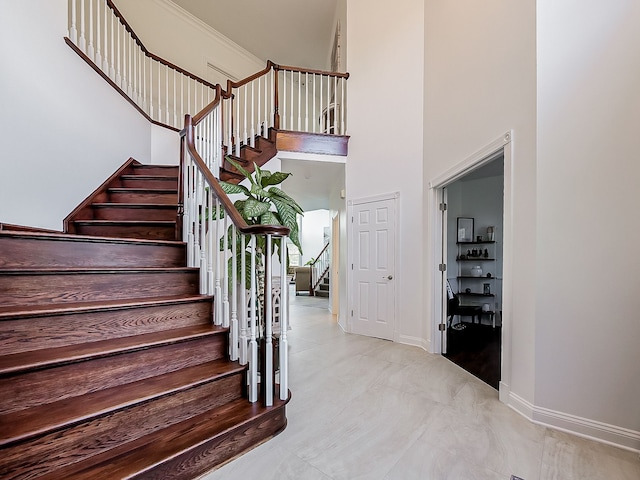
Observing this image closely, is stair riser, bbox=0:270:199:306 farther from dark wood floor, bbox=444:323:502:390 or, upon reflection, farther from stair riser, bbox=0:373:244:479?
dark wood floor, bbox=444:323:502:390

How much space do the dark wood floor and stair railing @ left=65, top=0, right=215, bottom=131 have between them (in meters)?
4.91

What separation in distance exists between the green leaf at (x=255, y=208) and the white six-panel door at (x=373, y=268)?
6.78 feet

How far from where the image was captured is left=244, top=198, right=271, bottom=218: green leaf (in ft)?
7.35

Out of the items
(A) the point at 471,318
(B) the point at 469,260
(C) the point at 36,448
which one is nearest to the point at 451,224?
(B) the point at 469,260

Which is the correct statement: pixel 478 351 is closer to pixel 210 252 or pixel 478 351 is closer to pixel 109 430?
pixel 210 252

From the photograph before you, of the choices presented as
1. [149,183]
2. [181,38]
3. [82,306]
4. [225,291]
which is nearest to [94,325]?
[82,306]

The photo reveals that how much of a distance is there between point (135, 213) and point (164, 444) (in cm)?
235

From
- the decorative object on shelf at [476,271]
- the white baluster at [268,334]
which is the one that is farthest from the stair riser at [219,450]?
the decorative object on shelf at [476,271]

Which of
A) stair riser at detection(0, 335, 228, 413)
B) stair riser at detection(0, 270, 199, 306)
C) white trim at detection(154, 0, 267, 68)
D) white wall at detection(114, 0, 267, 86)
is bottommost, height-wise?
stair riser at detection(0, 335, 228, 413)

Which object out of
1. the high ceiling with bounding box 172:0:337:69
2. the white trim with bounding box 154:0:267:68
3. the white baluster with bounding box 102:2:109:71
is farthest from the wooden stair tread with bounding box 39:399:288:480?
the white trim with bounding box 154:0:267:68

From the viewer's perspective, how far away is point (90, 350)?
4.64 ft

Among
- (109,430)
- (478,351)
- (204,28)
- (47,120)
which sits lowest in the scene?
(478,351)

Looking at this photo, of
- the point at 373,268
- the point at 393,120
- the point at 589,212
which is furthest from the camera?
the point at 373,268

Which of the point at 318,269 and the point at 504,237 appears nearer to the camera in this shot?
the point at 504,237
